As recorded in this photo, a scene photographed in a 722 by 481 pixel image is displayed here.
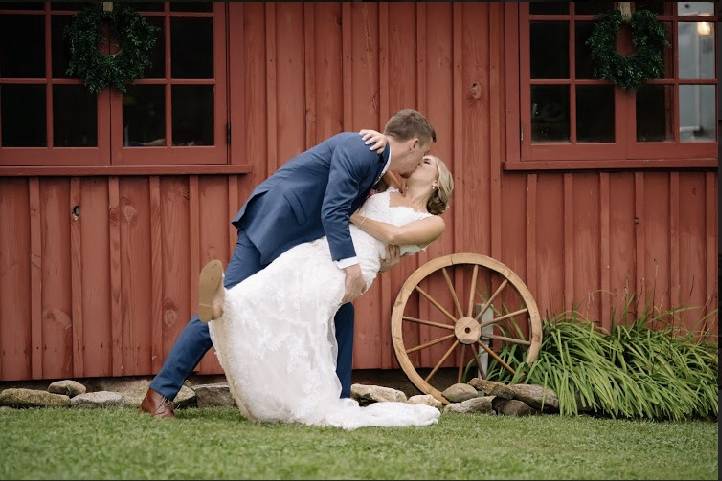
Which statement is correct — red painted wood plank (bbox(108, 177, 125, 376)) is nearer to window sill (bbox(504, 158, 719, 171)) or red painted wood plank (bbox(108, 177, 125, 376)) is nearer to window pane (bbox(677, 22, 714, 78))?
window sill (bbox(504, 158, 719, 171))

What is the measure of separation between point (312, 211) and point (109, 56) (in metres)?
2.12

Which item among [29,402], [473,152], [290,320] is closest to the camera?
[290,320]

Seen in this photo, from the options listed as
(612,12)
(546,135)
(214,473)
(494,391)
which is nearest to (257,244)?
(214,473)

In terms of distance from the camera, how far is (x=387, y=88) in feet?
23.5

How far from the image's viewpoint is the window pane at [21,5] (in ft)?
22.4

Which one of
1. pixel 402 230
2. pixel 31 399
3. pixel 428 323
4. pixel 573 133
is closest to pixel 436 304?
pixel 428 323

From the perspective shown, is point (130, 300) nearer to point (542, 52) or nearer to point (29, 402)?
point (29, 402)

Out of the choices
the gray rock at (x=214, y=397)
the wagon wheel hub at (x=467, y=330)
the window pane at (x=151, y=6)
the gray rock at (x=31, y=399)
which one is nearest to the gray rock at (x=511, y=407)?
the wagon wheel hub at (x=467, y=330)

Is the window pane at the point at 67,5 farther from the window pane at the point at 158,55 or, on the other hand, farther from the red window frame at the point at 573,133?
the red window frame at the point at 573,133

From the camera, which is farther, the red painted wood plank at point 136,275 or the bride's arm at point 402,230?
the red painted wood plank at point 136,275

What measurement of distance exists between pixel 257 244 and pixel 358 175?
0.63 meters

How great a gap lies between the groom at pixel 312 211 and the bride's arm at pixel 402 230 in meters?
0.11

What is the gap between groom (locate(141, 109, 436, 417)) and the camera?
17.2 ft

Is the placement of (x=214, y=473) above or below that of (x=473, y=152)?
below
